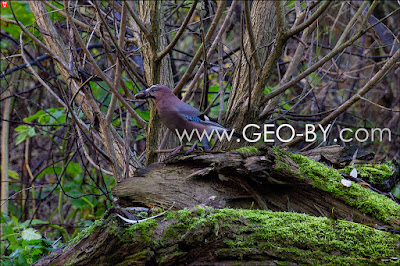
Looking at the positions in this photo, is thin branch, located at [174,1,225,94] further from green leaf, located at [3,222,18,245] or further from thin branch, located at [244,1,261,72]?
green leaf, located at [3,222,18,245]

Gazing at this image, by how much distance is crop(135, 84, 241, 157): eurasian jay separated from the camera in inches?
140

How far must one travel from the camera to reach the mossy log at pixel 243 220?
239cm

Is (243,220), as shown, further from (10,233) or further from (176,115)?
(10,233)

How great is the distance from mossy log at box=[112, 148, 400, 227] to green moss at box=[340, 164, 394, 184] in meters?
Result: 0.35

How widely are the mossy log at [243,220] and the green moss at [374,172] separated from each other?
1.20 feet

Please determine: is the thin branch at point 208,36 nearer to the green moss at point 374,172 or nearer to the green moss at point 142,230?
the green moss at point 142,230

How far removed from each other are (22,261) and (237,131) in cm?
223

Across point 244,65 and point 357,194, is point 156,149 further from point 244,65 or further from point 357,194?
point 357,194

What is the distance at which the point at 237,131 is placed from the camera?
3.65 metres

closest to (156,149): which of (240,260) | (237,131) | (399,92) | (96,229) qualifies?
(237,131)

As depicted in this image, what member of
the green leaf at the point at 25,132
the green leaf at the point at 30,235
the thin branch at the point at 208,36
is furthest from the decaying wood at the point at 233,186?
the green leaf at the point at 25,132

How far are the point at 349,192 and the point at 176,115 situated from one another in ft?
5.00

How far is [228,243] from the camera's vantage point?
95.3 inches

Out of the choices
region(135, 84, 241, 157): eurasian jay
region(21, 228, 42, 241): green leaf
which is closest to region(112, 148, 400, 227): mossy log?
region(135, 84, 241, 157): eurasian jay
